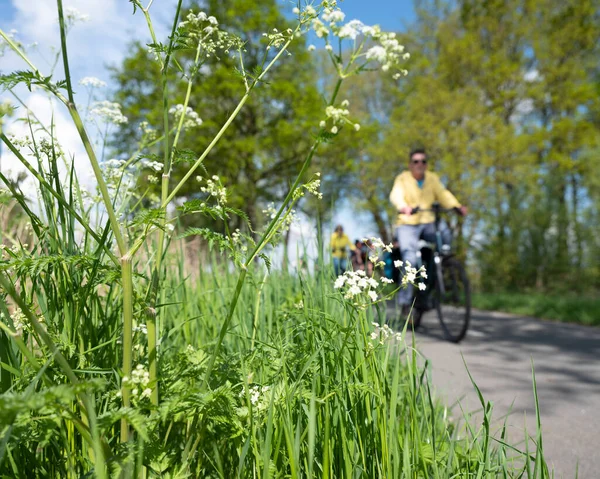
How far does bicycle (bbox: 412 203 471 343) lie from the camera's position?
6016mm

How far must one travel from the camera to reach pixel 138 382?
4.23 ft

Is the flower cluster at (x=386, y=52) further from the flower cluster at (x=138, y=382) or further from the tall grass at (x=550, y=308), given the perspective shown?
the tall grass at (x=550, y=308)

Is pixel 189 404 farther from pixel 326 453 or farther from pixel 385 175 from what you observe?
pixel 385 175

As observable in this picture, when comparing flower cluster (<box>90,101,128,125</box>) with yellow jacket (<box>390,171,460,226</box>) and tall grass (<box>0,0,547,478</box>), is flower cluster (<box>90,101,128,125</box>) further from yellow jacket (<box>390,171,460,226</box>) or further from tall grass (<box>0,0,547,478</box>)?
yellow jacket (<box>390,171,460,226</box>)

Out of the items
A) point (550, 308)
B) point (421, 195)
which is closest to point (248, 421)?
point (421, 195)

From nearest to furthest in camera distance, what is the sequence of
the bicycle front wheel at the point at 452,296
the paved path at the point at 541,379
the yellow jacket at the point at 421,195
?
the paved path at the point at 541,379, the bicycle front wheel at the point at 452,296, the yellow jacket at the point at 421,195

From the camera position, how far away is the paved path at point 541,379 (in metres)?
2.63

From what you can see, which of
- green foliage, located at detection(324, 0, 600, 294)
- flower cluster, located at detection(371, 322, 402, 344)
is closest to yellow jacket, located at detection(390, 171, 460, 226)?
flower cluster, located at detection(371, 322, 402, 344)

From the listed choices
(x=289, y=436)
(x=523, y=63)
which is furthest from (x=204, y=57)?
(x=523, y=63)

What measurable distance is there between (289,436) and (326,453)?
0.12 meters

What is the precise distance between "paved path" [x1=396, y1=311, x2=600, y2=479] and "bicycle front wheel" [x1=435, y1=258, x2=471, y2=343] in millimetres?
197

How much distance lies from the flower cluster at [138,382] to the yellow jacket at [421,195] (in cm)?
521

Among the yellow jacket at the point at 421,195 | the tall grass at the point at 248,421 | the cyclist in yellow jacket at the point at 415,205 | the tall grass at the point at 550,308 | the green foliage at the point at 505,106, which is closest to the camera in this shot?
the tall grass at the point at 248,421

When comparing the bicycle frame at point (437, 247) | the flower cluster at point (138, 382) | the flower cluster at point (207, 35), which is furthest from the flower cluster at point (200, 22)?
the bicycle frame at point (437, 247)
